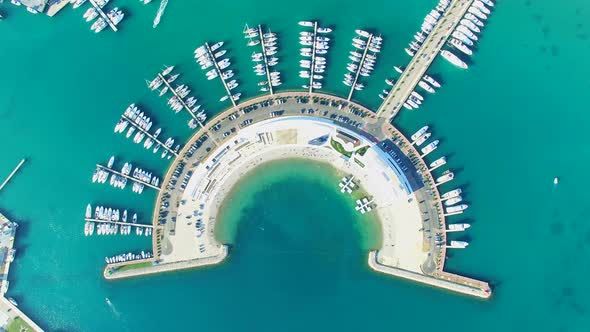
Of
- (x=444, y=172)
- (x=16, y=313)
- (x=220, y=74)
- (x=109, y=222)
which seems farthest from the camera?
(x=220, y=74)

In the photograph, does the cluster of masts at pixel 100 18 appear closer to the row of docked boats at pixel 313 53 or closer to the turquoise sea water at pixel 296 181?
the turquoise sea water at pixel 296 181

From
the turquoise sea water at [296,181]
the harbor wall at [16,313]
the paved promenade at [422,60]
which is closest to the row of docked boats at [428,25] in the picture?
the paved promenade at [422,60]

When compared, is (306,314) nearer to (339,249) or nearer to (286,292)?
(286,292)

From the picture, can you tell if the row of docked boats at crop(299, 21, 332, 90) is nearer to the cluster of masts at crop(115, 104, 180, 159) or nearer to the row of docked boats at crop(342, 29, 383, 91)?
the row of docked boats at crop(342, 29, 383, 91)

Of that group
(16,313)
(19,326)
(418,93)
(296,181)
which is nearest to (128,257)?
(16,313)

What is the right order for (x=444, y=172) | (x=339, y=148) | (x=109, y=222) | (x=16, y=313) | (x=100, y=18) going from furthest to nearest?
(x=100, y=18) < (x=16, y=313) < (x=109, y=222) < (x=444, y=172) < (x=339, y=148)

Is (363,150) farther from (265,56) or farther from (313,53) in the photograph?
(265,56)

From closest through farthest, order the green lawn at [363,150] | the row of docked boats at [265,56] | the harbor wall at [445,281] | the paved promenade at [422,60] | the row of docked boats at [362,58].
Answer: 1. the green lawn at [363,150]
2. the harbor wall at [445,281]
3. the paved promenade at [422,60]
4. the row of docked boats at [362,58]
5. the row of docked boats at [265,56]
